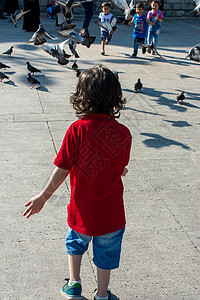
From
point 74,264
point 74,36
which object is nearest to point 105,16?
point 74,36

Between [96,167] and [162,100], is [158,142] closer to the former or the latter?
[162,100]

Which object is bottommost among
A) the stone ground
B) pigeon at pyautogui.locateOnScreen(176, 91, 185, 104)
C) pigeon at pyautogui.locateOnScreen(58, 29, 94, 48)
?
the stone ground

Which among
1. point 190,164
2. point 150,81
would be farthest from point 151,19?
point 190,164

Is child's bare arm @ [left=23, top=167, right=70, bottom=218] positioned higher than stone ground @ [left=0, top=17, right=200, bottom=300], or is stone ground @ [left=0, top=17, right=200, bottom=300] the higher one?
child's bare arm @ [left=23, top=167, right=70, bottom=218]

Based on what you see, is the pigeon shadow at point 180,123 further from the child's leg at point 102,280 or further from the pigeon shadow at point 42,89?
the child's leg at point 102,280

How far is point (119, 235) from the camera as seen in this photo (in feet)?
8.07

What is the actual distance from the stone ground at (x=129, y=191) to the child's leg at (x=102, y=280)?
22 cm

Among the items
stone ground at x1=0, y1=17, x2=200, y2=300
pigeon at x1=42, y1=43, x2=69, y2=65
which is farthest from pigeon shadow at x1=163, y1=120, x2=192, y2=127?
pigeon at x1=42, y1=43, x2=69, y2=65

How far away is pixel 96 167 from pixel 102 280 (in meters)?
0.83

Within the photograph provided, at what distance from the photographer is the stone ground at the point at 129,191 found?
295cm

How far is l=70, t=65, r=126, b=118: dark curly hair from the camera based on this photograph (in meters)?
2.19

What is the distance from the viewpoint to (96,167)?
2.29 metres

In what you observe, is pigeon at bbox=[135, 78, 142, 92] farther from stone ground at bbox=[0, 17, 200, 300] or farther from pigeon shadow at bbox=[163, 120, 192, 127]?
pigeon shadow at bbox=[163, 120, 192, 127]

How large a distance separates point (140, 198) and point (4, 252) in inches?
63.6
